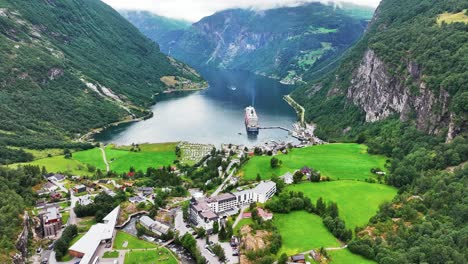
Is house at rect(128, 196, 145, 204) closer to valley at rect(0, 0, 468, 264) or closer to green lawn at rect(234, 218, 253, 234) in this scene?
valley at rect(0, 0, 468, 264)

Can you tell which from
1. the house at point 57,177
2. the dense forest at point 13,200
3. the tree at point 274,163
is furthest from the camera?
the tree at point 274,163

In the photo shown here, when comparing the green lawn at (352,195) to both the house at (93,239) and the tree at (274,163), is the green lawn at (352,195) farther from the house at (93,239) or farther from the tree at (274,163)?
the house at (93,239)

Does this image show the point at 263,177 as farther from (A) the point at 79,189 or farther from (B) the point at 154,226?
(A) the point at 79,189

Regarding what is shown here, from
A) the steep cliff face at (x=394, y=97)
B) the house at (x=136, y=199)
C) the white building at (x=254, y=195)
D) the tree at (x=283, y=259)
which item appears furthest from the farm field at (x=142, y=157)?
the steep cliff face at (x=394, y=97)

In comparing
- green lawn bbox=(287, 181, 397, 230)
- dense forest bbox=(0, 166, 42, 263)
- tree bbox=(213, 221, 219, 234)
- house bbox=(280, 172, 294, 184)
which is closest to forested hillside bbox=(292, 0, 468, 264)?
green lawn bbox=(287, 181, 397, 230)

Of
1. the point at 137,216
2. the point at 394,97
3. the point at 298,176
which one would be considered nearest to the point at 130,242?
the point at 137,216

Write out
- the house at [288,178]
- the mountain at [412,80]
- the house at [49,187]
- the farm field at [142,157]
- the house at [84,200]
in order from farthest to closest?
the farm field at [142,157], the mountain at [412,80], the house at [288,178], the house at [49,187], the house at [84,200]
